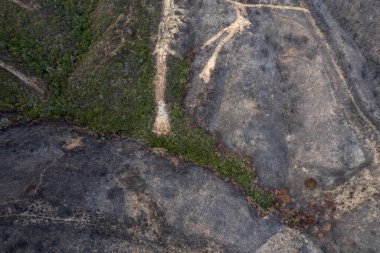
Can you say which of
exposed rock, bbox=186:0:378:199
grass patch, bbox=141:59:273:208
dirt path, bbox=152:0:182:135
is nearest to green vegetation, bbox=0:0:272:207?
grass patch, bbox=141:59:273:208

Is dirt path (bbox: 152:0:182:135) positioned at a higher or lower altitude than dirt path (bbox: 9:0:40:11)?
lower

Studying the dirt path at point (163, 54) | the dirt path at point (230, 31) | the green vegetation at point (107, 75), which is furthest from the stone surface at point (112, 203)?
the dirt path at point (230, 31)

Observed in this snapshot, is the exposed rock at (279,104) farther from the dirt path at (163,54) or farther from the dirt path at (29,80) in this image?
the dirt path at (29,80)

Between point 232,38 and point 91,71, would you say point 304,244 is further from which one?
point 91,71

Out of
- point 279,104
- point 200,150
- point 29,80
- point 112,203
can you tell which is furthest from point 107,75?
point 279,104

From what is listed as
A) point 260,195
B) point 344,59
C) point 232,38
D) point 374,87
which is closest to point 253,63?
point 232,38

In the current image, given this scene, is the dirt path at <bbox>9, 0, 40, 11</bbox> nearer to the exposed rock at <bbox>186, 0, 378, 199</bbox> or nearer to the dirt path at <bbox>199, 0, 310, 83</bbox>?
the exposed rock at <bbox>186, 0, 378, 199</bbox>

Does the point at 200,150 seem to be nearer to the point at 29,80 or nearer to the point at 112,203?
the point at 112,203
